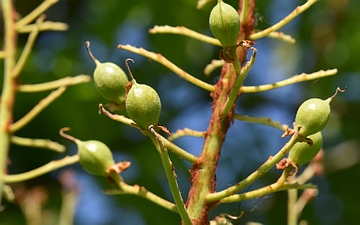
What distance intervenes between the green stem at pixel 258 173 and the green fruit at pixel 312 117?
35 mm

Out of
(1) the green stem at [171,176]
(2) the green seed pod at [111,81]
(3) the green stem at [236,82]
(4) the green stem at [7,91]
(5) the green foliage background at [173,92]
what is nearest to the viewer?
(1) the green stem at [171,176]

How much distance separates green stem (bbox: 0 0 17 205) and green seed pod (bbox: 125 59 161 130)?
2.30 feet

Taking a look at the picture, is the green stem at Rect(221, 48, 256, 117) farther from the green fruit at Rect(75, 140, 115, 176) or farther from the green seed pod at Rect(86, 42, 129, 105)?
the green fruit at Rect(75, 140, 115, 176)

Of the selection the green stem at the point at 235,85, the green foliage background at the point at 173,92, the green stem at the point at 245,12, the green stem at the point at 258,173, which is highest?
the green foliage background at the point at 173,92

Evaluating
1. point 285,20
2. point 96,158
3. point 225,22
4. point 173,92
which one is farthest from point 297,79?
point 173,92

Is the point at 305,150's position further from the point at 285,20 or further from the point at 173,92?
the point at 173,92

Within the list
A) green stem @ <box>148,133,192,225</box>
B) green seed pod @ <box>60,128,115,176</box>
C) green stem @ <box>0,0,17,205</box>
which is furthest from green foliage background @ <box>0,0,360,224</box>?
green stem @ <box>148,133,192,225</box>

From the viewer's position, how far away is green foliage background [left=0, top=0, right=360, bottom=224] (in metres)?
3.54

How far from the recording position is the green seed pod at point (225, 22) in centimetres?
127

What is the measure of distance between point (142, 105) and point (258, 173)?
26cm

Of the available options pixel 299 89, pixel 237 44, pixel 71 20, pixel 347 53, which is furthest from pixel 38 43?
pixel 237 44

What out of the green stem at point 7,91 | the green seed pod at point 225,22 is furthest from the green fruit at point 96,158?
the green seed pod at point 225,22

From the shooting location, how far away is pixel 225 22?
1271 millimetres

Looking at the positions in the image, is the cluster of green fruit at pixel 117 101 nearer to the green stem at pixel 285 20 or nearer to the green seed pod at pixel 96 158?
the green seed pod at pixel 96 158
